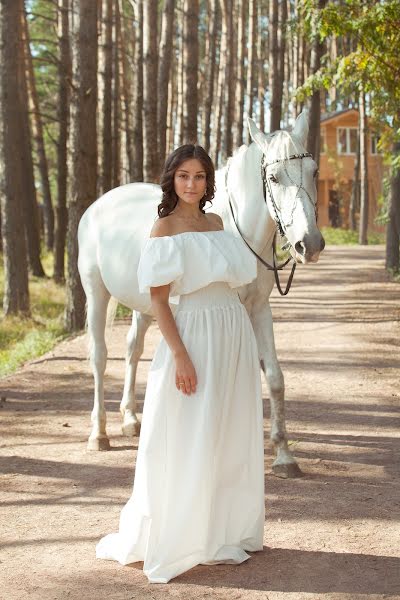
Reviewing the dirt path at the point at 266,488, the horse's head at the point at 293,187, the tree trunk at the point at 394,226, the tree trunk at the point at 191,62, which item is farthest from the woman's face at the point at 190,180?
the tree trunk at the point at 394,226

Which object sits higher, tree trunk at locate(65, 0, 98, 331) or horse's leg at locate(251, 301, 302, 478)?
tree trunk at locate(65, 0, 98, 331)

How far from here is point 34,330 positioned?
1523 cm

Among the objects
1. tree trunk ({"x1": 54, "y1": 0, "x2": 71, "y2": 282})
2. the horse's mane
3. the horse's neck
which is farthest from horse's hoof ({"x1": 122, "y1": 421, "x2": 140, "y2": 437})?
tree trunk ({"x1": 54, "y1": 0, "x2": 71, "y2": 282})

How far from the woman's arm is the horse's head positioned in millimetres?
1547

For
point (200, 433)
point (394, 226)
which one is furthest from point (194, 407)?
point (394, 226)

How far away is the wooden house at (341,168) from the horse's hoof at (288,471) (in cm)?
4733

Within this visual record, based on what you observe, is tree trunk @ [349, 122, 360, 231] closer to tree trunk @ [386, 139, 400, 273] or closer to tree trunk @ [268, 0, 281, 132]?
tree trunk @ [268, 0, 281, 132]

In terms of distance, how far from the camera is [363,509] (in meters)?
5.95

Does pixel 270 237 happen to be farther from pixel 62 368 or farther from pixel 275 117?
pixel 275 117

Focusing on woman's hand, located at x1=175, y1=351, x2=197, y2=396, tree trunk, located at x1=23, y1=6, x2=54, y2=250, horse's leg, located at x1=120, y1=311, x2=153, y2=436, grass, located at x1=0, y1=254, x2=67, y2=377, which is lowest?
grass, located at x1=0, y1=254, x2=67, y2=377

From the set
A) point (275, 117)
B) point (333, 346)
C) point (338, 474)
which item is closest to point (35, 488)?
point (338, 474)

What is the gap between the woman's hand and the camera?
4816 millimetres

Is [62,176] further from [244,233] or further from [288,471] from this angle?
[288,471]

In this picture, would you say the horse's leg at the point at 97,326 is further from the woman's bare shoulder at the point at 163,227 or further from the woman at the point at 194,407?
the woman's bare shoulder at the point at 163,227
